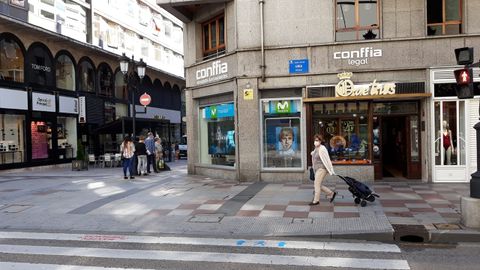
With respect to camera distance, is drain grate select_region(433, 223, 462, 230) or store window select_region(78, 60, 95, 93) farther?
store window select_region(78, 60, 95, 93)

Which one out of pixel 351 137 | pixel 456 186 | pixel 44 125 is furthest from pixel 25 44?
pixel 456 186

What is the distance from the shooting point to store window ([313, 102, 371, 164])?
14.4 meters

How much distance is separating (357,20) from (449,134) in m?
4.62

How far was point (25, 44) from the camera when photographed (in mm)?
23688

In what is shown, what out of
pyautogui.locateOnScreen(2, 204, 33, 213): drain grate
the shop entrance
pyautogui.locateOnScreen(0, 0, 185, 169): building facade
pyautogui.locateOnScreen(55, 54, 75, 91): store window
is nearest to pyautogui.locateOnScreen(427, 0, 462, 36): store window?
the shop entrance

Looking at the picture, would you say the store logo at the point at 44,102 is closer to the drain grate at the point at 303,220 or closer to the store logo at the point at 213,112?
the store logo at the point at 213,112

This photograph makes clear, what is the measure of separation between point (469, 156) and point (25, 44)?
21.9 metres

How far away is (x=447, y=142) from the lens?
13.8 m

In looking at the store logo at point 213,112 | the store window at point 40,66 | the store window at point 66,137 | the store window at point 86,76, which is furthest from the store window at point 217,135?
the store window at point 86,76

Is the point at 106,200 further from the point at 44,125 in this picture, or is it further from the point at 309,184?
the point at 44,125

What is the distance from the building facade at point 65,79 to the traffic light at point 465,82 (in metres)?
13.8

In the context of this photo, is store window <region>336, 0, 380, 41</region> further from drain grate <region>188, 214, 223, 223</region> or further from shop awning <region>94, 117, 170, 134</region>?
shop awning <region>94, 117, 170, 134</region>

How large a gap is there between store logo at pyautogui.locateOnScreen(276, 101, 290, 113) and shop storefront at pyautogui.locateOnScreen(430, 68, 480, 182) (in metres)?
4.54

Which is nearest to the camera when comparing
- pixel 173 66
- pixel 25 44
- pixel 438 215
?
pixel 438 215
